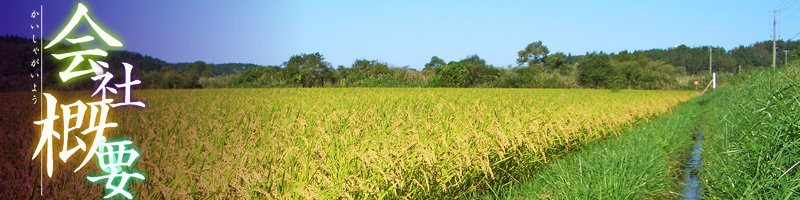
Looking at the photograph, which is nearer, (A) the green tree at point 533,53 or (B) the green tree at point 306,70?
(B) the green tree at point 306,70

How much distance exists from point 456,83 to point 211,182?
26.8 metres

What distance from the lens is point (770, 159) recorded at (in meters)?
4.90

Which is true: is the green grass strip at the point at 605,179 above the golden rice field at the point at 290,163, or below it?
below

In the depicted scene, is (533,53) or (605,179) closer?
(605,179)

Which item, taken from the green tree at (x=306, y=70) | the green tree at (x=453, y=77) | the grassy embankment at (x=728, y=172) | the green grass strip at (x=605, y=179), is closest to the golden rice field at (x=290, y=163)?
the green grass strip at (x=605, y=179)

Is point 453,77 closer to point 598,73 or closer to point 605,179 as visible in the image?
point 598,73

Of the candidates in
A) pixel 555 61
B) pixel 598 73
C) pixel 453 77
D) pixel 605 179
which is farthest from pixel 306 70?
pixel 555 61

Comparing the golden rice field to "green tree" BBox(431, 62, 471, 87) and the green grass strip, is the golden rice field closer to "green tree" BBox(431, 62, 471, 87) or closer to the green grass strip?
the green grass strip

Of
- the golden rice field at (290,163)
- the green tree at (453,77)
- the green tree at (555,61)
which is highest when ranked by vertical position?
the green tree at (555,61)

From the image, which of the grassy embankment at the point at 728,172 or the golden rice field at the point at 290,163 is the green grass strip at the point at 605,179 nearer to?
the grassy embankment at the point at 728,172

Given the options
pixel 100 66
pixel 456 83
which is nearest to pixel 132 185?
pixel 100 66

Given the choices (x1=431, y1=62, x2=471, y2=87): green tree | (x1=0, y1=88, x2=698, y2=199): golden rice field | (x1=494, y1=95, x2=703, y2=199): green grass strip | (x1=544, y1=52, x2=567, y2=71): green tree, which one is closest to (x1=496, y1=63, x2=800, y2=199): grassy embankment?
(x1=494, y1=95, x2=703, y2=199): green grass strip

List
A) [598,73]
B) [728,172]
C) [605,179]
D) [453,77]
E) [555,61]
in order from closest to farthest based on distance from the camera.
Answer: [605,179] → [728,172] → [598,73] → [453,77] → [555,61]

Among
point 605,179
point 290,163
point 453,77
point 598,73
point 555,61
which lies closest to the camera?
point 290,163
